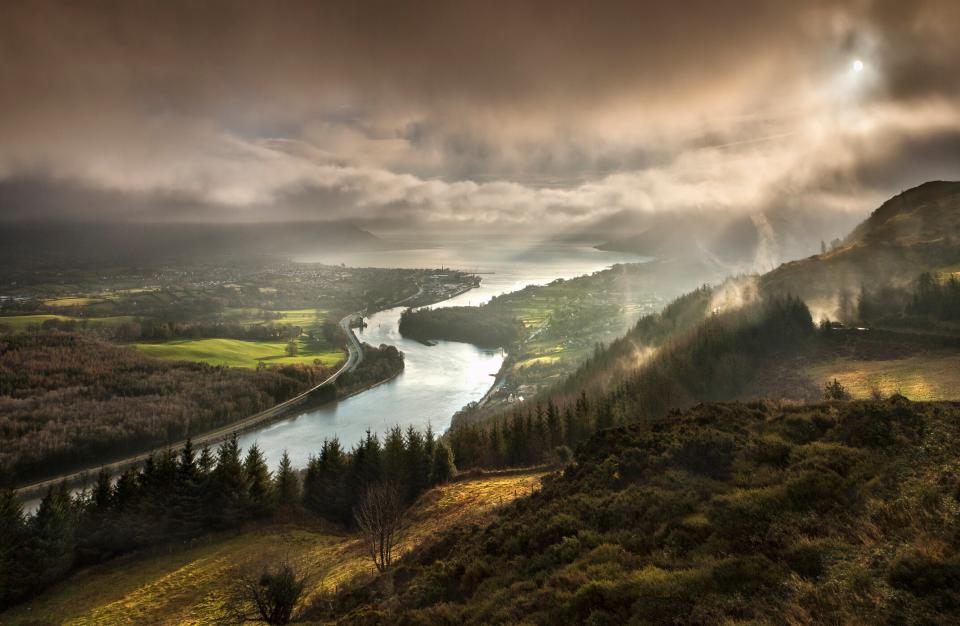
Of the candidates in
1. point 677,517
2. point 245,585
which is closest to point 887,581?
point 677,517

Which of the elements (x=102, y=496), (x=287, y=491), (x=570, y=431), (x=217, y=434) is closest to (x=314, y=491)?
(x=287, y=491)

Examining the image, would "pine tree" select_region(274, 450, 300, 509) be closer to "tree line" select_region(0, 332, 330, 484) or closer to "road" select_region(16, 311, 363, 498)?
"road" select_region(16, 311, 363, 498)

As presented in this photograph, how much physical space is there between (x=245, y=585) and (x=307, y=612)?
4122 mm

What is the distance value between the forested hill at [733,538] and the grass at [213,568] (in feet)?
29.9

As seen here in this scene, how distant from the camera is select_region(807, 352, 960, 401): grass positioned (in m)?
34.6

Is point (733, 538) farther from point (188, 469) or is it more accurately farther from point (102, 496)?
point (102, 496)

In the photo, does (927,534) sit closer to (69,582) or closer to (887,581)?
(887,581)

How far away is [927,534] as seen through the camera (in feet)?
31.8

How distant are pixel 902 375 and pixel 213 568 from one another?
59202 millimetres

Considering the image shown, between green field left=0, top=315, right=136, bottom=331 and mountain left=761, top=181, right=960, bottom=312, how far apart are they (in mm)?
199980

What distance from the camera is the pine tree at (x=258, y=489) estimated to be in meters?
40.7

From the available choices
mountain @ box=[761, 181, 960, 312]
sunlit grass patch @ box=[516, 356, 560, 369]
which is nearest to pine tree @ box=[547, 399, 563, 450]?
mountain @ box=[761, 181, 960, 312]

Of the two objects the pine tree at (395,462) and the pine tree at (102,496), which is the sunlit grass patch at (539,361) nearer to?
the pine tree at (395,462)

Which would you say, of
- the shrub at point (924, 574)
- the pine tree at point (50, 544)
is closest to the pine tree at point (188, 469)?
the pine tree at point (50, 544)
